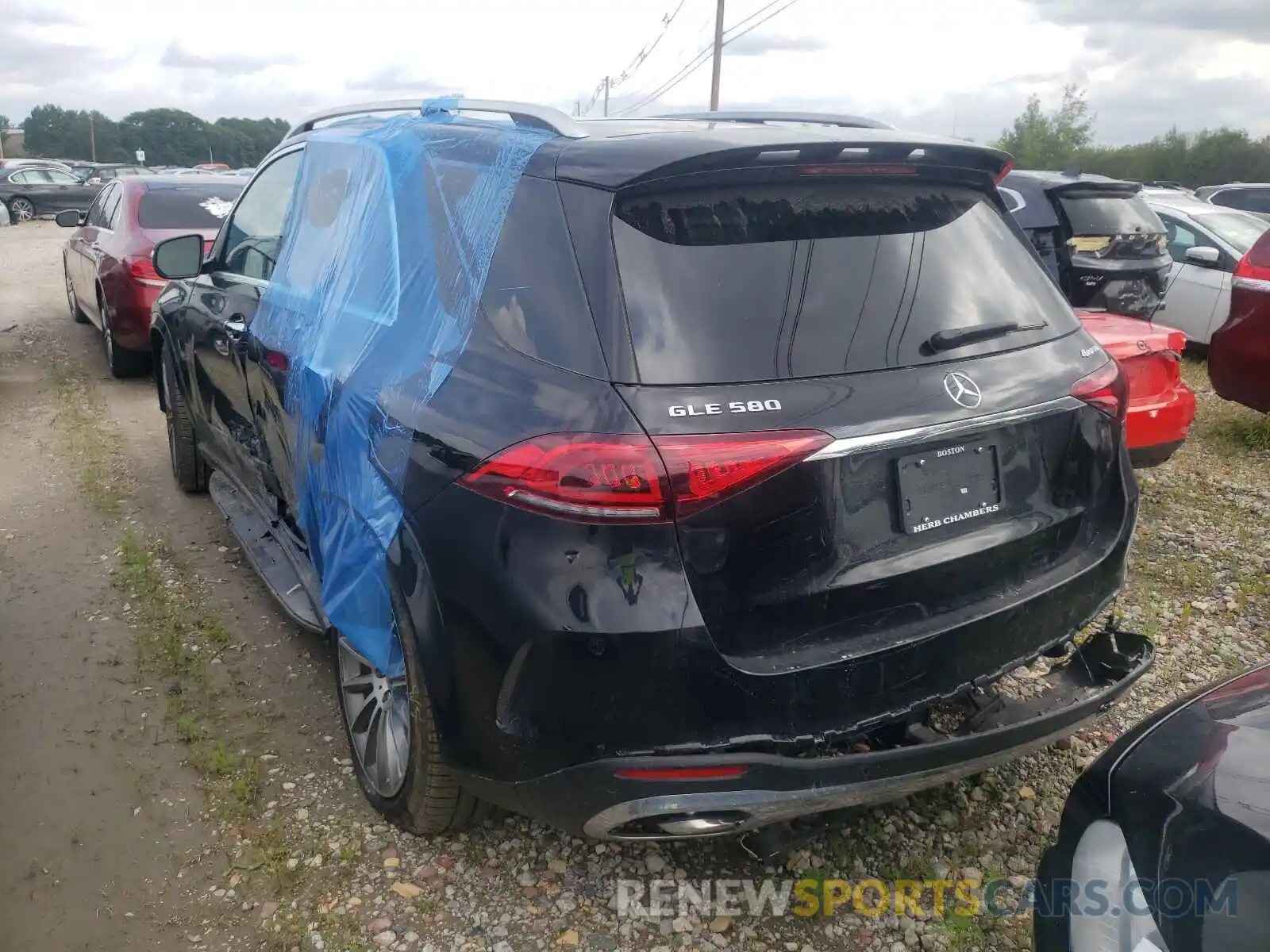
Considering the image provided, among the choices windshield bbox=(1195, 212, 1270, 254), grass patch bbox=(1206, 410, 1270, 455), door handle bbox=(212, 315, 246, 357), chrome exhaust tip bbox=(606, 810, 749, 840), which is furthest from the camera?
windshield bbox=(1195, 212, 1270, 254)

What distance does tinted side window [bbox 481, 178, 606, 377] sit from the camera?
6.85ft

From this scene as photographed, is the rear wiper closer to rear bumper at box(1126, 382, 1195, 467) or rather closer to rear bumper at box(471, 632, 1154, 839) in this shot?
rear bumper at box(471, 632, 1154, 839)

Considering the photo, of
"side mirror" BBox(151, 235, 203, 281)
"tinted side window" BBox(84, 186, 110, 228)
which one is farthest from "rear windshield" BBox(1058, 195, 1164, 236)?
"tinted side window" BBox(84, 186, 110, 228)

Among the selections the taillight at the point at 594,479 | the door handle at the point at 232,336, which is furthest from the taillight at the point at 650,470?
the door handle at the point at 232,336

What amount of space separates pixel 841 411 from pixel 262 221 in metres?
2.90

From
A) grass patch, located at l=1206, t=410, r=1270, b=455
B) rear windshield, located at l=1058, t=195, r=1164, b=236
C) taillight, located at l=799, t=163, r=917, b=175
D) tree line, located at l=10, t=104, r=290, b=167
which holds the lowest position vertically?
grass patch, located at l=1206, t=410, r=1270, b=455

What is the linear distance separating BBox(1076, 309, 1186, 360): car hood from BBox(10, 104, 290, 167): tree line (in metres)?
64.8

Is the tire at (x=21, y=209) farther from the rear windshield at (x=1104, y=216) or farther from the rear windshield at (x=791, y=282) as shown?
the rear windshield at (x=791, y=282)

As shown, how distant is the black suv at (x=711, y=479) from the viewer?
198 centimetres

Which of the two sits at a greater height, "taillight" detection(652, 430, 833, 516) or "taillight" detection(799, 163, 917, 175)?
"taillight" detection(799, 163, 917, 175)

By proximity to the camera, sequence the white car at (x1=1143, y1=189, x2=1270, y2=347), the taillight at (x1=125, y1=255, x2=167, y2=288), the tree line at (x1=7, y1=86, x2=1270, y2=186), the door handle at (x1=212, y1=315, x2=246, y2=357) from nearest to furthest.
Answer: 1. the door handle at (x1=212, y1=315, x2=246, y2=357)
2. the taillight at (x1=125, y1=255, x2=167, y2=288)
3. the white car at (x1=1143, y1=189, x2=1270, y2=347)
4. the tree line at (x1=7, y1=86, x2=1270, y2=186)

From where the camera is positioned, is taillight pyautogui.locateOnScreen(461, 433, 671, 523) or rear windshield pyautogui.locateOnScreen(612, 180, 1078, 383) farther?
rear windshield pyautogui.locateOnScreen(612, 180, 1078, 383)

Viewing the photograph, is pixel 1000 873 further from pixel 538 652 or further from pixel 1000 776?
pixel 538 652

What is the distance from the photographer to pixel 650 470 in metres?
1.93
